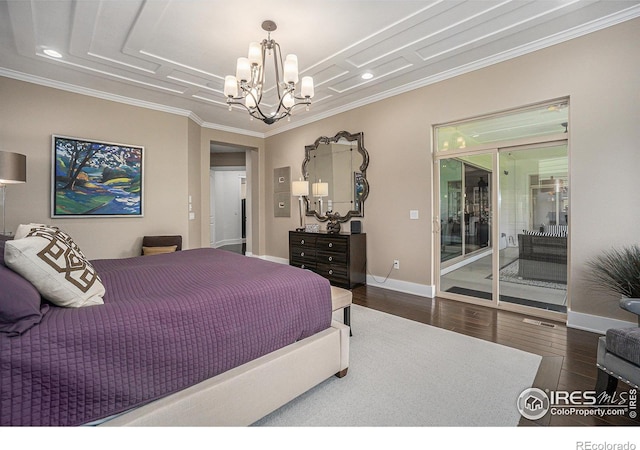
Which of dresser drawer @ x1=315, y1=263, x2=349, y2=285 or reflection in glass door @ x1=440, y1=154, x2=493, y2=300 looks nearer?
reflection in glass door @ x1=440, y1=154, x2=493, y2=300

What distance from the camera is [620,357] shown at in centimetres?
161

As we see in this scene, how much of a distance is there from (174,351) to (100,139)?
4.10 metres

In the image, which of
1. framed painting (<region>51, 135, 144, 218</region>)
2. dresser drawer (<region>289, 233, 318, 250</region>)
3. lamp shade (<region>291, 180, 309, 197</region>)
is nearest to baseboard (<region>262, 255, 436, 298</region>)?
dresser drawer (<region>289, 233, 318, 250</region>)

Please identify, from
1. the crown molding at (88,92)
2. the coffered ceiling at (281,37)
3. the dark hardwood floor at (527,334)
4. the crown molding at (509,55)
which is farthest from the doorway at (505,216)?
the crown molding at (88,92)

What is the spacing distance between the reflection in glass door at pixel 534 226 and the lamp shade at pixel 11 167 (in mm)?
5244

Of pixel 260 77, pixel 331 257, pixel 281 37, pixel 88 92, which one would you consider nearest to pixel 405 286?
pixel 331 257

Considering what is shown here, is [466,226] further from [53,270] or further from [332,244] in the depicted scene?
[53,270]

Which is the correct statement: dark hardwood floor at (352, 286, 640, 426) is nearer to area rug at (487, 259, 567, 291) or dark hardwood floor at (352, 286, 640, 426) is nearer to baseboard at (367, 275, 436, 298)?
baseboard at (367, 275, 436, 298)

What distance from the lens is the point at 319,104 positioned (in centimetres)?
481

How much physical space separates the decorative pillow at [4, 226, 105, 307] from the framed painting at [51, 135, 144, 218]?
310 centimetres

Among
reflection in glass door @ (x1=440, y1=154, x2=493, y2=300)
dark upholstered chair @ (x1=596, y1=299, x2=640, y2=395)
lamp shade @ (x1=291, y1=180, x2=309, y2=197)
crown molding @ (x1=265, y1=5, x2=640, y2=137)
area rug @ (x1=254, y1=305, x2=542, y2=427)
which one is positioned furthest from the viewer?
lamp shade @ (x1=291, y1=180, x2=309, y2=197)

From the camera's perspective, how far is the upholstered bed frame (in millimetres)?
1292
